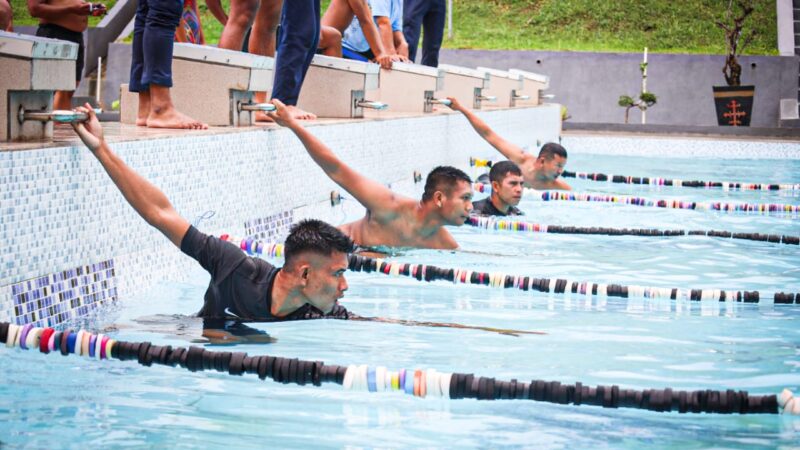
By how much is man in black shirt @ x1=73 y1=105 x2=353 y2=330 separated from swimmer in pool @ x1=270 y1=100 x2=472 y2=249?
1.55m

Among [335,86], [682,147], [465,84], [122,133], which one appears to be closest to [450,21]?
[682,147]

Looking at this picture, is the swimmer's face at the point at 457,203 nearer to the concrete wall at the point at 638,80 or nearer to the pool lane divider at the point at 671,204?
the pool lane divider at the point at 671,204

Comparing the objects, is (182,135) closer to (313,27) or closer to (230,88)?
(230,88)

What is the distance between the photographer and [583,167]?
47.6 ft

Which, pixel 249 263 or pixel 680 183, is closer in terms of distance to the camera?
pixel 249 263

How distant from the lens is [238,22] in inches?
285

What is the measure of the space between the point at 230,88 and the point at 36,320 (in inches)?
111

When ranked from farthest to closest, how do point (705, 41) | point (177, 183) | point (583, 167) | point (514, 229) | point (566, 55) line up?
point (705, 41)
point (566, 55)
point (583, 167)
point (514, 229)
point (177, 183)

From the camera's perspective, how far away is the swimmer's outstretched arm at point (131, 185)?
4.17m

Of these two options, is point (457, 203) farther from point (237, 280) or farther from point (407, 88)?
point (407, 88)

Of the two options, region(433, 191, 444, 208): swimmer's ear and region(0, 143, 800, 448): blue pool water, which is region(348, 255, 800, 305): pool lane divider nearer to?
region(0, 143, 800, 448): blue pool water

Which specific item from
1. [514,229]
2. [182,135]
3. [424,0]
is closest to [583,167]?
[424,0]

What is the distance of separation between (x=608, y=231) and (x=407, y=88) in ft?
13.2

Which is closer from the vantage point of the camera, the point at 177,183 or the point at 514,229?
the point at 177,183
